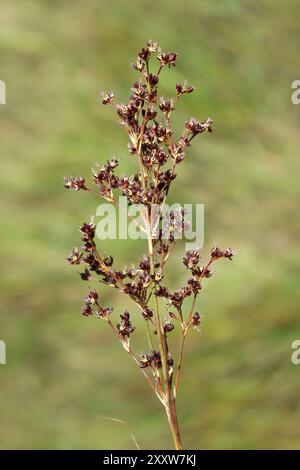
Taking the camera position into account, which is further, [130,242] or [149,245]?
[130,242]

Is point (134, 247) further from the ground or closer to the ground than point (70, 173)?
closer to the ground

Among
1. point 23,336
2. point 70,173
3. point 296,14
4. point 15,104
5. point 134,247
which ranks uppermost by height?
point 296,14

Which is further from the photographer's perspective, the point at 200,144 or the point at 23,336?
the point at 200,144

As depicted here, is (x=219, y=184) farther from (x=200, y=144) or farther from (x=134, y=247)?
(x=134, y=247)

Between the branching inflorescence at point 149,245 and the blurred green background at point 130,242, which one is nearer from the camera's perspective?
the branching inflorescence at point 149,245

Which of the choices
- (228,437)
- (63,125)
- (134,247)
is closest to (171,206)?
(134,247)

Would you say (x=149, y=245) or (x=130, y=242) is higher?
(x=130, y=242)

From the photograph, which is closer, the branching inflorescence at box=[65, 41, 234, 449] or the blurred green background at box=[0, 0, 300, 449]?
the branching inflorescence at box=[65, 41, 234, 449]
